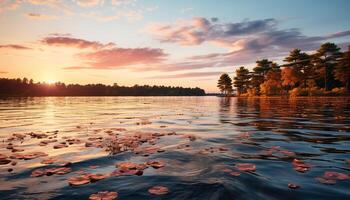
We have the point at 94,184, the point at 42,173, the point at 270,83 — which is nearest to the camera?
the point at 94,184

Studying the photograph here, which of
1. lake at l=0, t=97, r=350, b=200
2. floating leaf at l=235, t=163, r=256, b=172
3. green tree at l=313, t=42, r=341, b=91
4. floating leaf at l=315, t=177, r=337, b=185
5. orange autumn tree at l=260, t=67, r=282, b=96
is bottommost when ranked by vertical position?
lake at l=0, t=97, r=350, b=200

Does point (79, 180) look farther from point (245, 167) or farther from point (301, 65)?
point (301, 65)

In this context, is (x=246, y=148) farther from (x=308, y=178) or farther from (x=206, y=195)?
(x=206, y=195)

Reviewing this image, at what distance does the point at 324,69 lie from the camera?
213ft

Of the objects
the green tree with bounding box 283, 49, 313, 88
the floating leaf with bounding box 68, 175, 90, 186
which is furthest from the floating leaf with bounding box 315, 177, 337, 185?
the green tree with bounding box 283, 49, 313, 88

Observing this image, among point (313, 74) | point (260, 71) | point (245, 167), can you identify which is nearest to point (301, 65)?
point (313, 74)

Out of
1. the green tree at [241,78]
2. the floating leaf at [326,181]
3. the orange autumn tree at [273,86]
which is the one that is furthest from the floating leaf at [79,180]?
the green tree at [241,78]

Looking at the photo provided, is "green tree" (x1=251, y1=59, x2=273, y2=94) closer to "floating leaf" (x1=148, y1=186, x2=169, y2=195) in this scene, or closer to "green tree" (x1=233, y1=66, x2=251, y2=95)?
"green tree" (x1=233, y1=66, x2=251, y2=95)

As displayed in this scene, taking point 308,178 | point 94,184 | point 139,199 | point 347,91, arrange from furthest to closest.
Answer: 1. point 347,91
2. point 308,178
3. point 94,184
4. point 139,199

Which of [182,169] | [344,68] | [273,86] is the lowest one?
[182,169]

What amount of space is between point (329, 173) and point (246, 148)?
3.44 meters

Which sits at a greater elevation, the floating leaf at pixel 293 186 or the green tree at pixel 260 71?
the green tree at pixel 260 71

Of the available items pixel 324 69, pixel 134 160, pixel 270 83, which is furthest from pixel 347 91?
pixel 134 160

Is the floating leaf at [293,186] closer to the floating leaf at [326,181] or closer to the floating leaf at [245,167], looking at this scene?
the floating leaf at [326,181]
